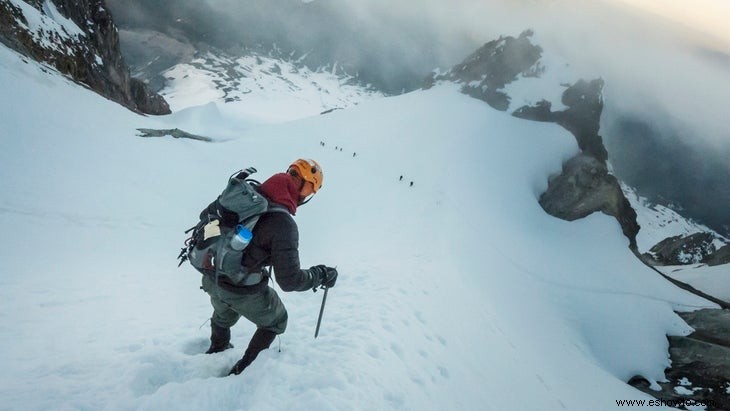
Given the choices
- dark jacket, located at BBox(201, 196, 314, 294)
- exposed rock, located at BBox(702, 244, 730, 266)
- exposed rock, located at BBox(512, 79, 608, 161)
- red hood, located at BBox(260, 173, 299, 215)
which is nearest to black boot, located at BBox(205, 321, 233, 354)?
dark jacket, located at BBox(201, 196, 314, 294)

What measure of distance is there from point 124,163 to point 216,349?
13.8m

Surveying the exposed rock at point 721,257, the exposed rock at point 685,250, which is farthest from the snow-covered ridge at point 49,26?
the exposed rock at point 685,250

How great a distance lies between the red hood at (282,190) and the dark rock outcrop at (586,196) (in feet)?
113

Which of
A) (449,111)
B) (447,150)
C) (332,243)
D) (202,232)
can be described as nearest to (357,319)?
(202,232)

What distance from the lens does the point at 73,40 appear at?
1026 inches

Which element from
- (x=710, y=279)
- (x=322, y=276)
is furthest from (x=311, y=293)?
(x=710, y=279)

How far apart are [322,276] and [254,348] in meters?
1.37

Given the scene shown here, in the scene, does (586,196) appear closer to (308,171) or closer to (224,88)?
(308,171)

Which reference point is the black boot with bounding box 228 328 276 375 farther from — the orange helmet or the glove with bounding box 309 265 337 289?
the orange helmet

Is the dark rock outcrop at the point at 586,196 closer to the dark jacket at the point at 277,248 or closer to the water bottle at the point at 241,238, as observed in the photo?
the dark jacket at the point at 277,248

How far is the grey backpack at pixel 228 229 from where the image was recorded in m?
3.83

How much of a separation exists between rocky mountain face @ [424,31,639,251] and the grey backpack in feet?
114

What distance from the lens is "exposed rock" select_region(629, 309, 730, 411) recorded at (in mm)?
13422

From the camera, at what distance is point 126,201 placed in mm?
13094
